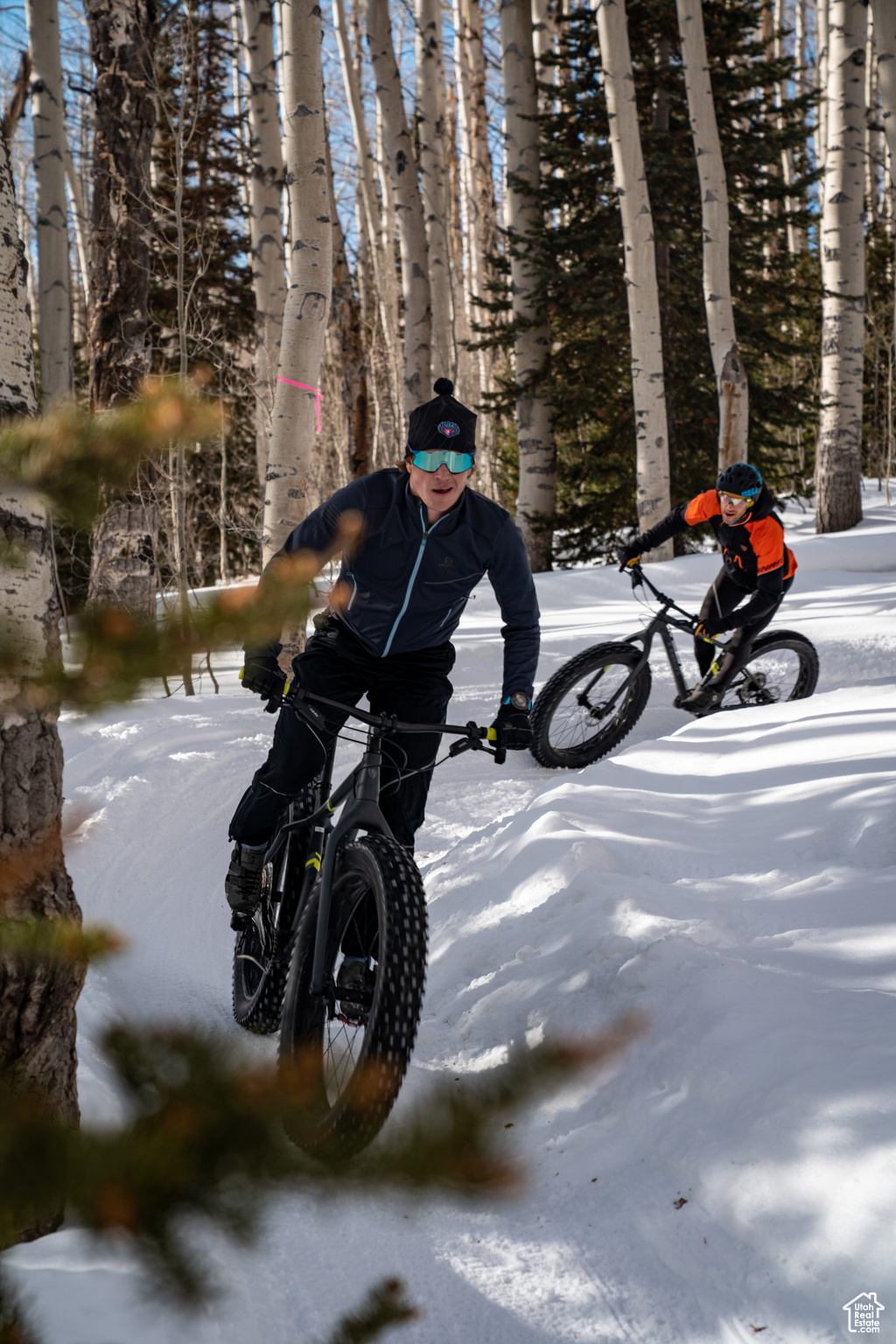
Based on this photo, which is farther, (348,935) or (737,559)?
(737,559)

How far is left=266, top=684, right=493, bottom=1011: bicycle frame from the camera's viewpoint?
262 cm

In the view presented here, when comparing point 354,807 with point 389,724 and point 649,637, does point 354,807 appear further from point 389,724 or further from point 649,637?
point 649,637

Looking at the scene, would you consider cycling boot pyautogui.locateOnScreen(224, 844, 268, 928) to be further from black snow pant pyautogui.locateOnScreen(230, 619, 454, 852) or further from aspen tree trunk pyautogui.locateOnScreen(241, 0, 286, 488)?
aspen tree trunk pyautogui.locateOnScreen(241, 0, 286, 488)

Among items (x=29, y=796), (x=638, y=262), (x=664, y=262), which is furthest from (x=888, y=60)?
(x=29, y=796)

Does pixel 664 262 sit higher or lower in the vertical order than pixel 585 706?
higher

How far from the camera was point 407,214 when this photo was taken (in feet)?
40.6

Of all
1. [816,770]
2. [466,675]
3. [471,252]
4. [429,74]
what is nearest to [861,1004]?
[816,770]

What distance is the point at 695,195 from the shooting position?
39.9 feet

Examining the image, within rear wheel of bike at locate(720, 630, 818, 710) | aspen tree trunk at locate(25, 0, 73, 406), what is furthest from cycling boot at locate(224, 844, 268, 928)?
aspen tree trunk at locate(25, 0, 73, 406)

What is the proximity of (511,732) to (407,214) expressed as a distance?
37.8 ft

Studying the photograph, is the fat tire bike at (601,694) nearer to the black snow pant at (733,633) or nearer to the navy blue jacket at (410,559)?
the black snow pant at (733,633)

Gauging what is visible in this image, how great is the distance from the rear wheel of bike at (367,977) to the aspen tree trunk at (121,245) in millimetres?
5659

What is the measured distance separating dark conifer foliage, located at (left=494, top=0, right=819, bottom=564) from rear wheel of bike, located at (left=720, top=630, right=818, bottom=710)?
6160mm

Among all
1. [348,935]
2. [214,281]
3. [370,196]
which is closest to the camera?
[348,935]
